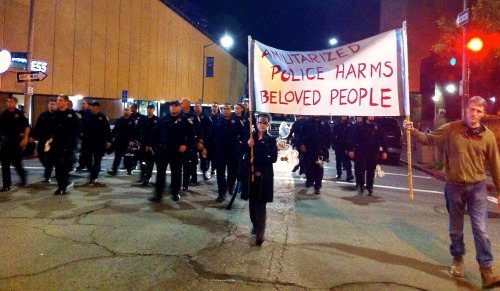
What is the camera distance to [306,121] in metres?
10.2

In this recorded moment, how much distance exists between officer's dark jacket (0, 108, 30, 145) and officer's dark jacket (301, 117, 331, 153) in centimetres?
594

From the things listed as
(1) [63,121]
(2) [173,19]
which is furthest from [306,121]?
(2) [173,19]

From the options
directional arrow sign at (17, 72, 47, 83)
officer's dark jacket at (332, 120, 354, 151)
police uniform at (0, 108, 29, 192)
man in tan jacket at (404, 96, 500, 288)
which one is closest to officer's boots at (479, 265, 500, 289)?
man in tan jacket at (404, 96, 500, 288)

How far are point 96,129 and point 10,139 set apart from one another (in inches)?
79.9

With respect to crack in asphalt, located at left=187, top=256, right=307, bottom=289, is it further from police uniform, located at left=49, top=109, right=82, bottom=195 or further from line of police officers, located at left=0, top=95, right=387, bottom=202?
police uniform, located at left=49, top=109, right=82, bottom=195

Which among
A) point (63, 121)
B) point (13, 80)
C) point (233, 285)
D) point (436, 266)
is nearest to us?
point (233, 285)

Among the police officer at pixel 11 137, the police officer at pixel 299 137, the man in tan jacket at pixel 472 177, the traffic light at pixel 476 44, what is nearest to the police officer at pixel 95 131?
the police officer at pixel 11 137

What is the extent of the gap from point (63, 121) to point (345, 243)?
5936 mm

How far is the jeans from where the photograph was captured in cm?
471

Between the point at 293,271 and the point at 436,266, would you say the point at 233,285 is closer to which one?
the point at 293,271

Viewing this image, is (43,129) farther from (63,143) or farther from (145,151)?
(145,151)

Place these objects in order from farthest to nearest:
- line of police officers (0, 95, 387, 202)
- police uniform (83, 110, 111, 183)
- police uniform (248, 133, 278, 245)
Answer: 1. police uniform (83, 110, 111, 183)
2. line of police officers (0, 95, 387, 202)
3. police uniform (248, 133, 278, 245)

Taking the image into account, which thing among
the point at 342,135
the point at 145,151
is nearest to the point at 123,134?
the point at 145,151

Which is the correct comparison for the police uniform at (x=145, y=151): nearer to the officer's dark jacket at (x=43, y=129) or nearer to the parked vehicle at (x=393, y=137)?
the officer's dark jacket at (x=43, y=129)
